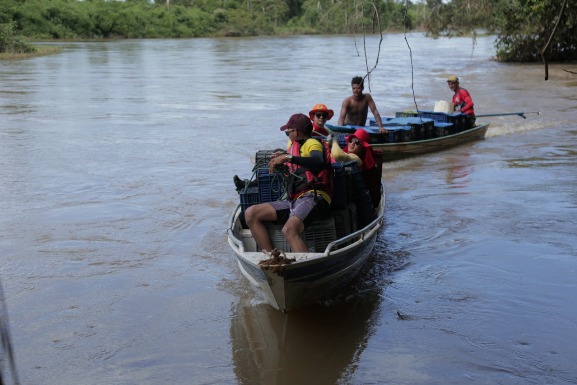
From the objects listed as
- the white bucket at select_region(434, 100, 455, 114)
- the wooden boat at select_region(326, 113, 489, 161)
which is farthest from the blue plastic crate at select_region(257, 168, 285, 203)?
the white bucket at select_region(434, 100, 455, 114)

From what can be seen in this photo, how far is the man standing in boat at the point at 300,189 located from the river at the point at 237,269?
0.75 metres

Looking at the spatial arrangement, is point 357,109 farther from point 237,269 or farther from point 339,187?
point 339,187

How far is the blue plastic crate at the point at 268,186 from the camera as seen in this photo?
6.14 metres

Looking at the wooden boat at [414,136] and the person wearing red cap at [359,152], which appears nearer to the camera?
the person wearing red cap at [359,152]

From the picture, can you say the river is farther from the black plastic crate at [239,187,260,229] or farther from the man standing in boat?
the black plastic crate at [239,187,260,229]

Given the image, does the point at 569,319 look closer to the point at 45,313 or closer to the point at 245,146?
the point at 45,313

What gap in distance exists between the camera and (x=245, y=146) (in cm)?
1459

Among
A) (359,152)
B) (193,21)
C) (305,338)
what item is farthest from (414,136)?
(193,21)

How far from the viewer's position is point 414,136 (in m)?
12.1

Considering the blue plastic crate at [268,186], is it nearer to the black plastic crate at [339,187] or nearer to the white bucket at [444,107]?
the black plastic crate at [339,187]

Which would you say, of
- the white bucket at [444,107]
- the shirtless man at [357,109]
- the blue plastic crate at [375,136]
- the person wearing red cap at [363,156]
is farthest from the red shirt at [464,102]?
the person wearing red cap at [363,156]

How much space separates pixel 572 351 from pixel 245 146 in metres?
9.73

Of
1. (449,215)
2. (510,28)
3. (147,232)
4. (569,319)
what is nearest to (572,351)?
(569,319)

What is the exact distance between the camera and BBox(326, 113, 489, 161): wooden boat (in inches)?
460
